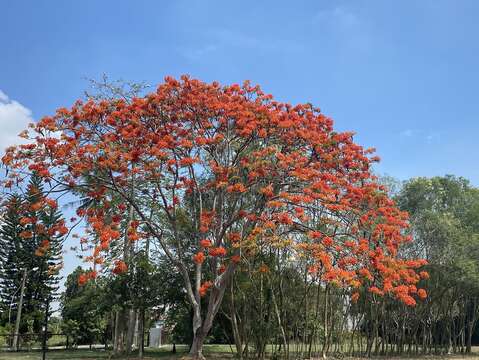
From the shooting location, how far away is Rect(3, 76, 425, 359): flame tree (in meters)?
11.7

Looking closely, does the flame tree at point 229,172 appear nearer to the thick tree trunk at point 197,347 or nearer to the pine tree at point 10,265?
the thick tree trunk at point 197,347

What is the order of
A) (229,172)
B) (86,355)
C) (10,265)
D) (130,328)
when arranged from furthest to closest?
(10,265) < (130,328) < (86,355) < (229,172)

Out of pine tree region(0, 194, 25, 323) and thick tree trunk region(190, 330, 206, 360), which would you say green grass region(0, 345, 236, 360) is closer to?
thick tree trunk region(190, 330, 206, 360)

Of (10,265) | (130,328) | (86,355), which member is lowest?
(86,355)

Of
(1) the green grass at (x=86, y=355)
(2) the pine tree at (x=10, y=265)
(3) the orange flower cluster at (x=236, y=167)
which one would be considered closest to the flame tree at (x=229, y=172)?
(3) the orange flower cluster at (x=236, y=167)

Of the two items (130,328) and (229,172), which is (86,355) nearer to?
(130,328)

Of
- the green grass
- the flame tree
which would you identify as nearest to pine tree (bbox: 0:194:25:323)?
the green grass

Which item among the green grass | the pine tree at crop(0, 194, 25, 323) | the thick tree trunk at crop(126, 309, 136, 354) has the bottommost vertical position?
the green grass

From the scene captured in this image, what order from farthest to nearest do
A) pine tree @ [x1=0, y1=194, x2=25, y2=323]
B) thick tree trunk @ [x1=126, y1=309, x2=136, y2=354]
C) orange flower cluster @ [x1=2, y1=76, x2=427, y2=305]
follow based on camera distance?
pine tree @ [x1=0, y1=194, x2=25, y2=323], thick tree trunk @ [x1=126, y1=309, x2=136, y2=354], orange flower cluster @ [x1=2, y1=76, x2=427, y2=305]

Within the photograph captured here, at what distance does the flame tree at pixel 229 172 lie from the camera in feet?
38.2

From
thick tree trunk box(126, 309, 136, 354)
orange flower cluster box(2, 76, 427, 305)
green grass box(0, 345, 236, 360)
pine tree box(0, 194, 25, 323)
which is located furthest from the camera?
pine tree box(0, 194, 25, 323)

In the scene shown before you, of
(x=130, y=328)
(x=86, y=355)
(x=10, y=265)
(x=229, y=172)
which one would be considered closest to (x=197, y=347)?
(x=229, y=172)

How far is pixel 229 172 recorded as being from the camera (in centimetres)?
1226

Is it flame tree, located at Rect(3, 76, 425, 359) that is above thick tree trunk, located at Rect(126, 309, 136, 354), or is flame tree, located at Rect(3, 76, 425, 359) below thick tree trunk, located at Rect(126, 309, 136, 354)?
above
